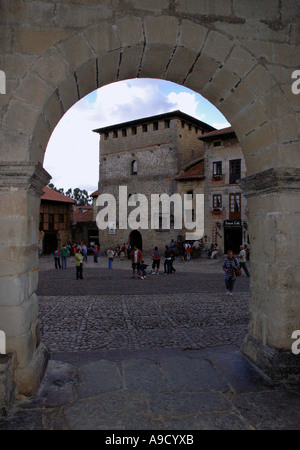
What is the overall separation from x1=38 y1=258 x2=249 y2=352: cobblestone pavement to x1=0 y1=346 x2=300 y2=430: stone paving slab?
876mm

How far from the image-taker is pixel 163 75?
14.2 feet

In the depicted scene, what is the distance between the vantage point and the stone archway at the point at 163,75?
11.2 ft

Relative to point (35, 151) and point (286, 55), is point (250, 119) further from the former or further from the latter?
point (35, 151)

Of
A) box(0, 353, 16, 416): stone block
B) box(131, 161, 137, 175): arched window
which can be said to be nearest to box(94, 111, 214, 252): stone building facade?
box(131, 161, 137, 175): arched window

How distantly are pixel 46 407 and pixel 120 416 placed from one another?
73 cm

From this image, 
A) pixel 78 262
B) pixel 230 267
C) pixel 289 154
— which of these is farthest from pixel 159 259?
pixel 289 154

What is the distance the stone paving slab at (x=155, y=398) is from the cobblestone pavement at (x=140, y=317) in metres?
0.88

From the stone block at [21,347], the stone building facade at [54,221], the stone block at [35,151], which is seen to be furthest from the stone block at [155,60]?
the stone building facade at [54,221]

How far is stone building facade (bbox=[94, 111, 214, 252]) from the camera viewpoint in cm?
2944

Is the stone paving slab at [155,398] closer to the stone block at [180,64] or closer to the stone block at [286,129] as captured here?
the stone block at [286,129]

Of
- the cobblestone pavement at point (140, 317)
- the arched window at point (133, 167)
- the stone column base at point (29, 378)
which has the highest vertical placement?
the arched window at point (133, 167)

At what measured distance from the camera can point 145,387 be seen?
3557 millimetres

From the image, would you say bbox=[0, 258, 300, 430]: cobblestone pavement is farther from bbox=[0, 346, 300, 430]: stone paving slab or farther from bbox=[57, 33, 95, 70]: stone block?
bbox=[57, 33, 95, 70]: stone block

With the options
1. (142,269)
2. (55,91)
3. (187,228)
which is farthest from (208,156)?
(55,91)
